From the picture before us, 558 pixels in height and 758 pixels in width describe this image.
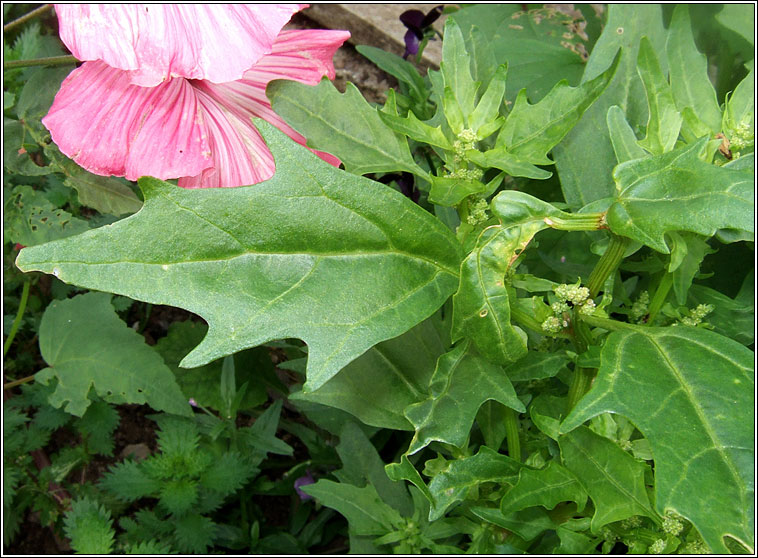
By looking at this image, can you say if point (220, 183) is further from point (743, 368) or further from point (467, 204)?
Result: point (743, 368)

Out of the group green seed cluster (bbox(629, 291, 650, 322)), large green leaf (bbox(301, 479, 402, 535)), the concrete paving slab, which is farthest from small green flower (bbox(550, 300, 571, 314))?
the concrete paving slab

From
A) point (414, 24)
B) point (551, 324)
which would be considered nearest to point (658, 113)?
point (551, 324)

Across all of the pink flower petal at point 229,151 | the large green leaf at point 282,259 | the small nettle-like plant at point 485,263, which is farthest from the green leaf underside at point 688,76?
the pink flower petal at point 229,151

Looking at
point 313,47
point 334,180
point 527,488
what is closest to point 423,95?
point 313,47

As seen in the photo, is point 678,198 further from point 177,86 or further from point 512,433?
point 177,86

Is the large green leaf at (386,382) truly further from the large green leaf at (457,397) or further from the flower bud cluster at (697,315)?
the flower bud cluster at (697,315)

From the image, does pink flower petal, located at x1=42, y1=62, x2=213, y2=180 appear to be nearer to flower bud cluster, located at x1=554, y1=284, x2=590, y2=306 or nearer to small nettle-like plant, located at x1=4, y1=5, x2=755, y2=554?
small nettle-like plant, located at x1=4, y1=5, x2=755, y2=554
